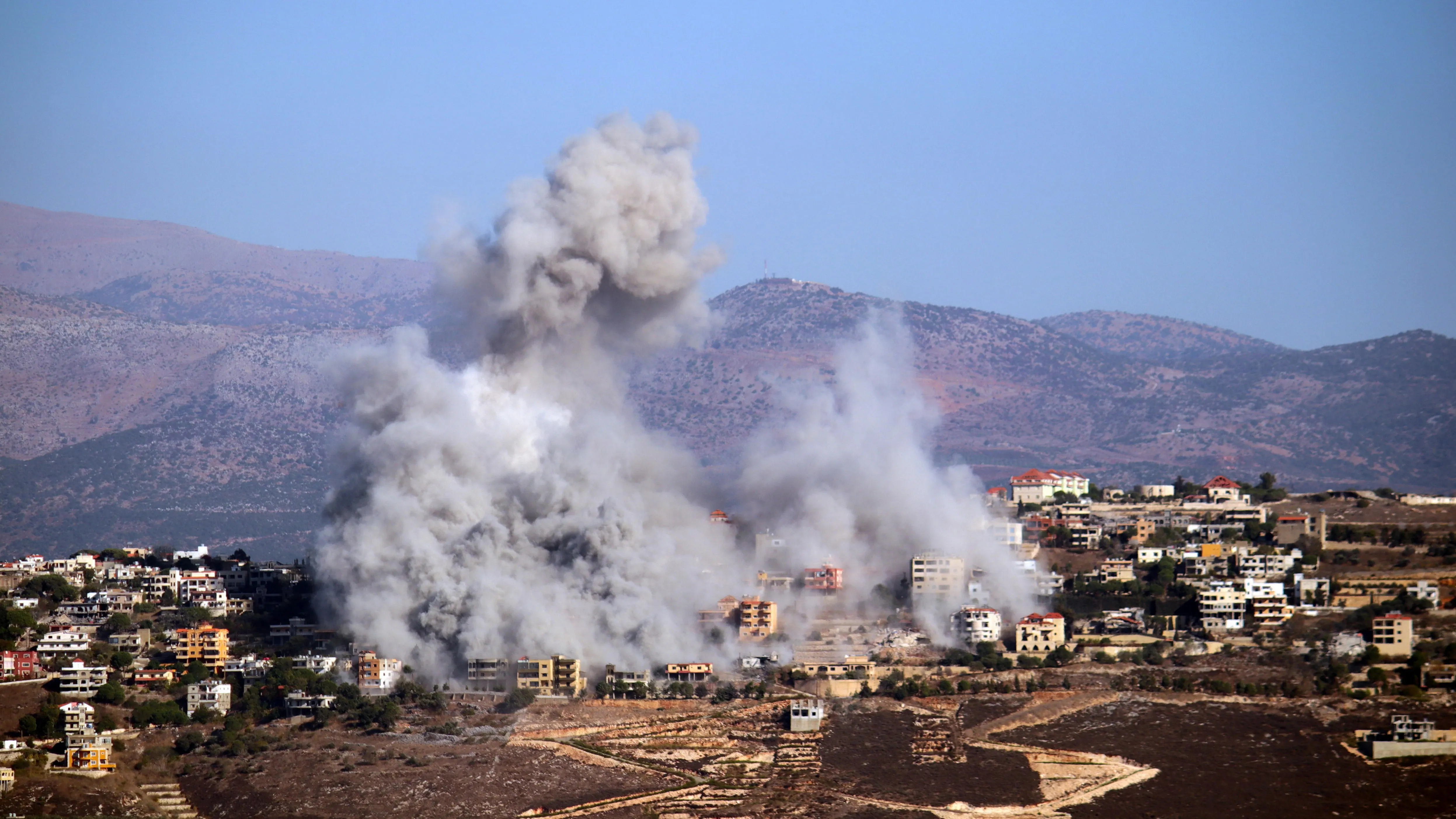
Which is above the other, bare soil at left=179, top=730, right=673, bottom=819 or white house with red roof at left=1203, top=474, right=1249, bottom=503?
white house with red roof at left=1203, top=474, right=1249, bottom=503

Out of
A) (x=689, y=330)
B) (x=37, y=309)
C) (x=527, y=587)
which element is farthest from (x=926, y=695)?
(x=37, y=309)

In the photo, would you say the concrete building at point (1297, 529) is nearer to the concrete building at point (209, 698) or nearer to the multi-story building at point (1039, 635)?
the multi-story building at point (1039, 635)

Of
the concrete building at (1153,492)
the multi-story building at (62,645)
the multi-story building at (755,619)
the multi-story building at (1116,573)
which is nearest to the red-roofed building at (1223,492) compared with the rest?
the concrete building at (1153,492)

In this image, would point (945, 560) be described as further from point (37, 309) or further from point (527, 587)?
point (37, 309)

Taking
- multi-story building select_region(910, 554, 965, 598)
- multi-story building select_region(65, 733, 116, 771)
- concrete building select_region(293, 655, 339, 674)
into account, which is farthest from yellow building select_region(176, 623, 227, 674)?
multi-story building select_region(910, 554, 965, 598)

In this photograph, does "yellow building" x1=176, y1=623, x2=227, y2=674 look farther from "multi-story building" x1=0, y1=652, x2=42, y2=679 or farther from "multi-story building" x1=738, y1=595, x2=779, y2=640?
"multi-story building" x1=738, y1=595, x2=779, y2=640
